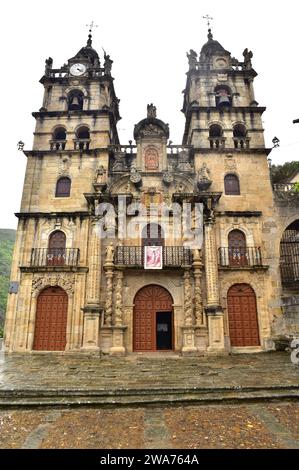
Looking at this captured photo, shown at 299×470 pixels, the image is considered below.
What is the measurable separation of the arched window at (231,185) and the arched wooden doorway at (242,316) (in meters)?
6.10

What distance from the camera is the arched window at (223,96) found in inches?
879

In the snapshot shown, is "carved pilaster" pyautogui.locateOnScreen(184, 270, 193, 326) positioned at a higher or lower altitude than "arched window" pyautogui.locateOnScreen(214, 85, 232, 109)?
lower

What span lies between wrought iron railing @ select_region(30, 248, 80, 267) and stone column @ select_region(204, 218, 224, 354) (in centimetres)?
768

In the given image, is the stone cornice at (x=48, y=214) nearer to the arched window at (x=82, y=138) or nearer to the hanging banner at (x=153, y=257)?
the hanging banner at (x=153, y=257)

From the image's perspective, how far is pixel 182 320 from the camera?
55.1ft

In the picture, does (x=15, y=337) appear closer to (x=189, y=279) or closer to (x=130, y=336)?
(x=130, y=336)

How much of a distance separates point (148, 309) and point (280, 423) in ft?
36.0

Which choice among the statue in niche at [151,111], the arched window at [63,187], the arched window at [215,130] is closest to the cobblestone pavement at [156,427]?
the arched window at [63,187]

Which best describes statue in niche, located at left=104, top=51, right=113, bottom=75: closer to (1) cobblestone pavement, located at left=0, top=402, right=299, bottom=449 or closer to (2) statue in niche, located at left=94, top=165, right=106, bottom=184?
(2) statue in niche, located at left=94, top=165, right=106, bottom=184

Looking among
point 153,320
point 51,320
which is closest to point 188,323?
point 153,320

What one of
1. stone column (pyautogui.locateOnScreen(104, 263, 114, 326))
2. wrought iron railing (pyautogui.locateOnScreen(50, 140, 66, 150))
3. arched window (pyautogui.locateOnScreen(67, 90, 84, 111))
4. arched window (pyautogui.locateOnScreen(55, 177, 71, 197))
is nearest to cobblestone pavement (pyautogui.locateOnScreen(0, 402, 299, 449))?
stone column (pyautogui.locateOnScreen(104, 263, 114, 326))

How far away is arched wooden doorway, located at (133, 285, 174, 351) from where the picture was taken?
656 inches

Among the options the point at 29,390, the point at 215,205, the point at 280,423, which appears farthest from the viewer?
the point at 215,205

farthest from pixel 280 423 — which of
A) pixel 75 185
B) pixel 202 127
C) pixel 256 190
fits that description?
pixel 202 127
